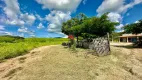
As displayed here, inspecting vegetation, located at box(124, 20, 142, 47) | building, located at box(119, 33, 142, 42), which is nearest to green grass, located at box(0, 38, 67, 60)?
vegetation, located at box(124, 20, 142, 47)

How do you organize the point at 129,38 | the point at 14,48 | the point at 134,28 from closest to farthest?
the point at 14,48, the point at 134,28, the point at 129,38

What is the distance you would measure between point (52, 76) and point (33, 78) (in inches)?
30.9

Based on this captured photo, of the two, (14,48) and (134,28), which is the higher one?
(134,28)

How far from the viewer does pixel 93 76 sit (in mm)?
4949

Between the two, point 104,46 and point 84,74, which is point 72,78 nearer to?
point 84,74

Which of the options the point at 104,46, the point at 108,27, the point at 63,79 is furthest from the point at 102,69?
the point at 108,27

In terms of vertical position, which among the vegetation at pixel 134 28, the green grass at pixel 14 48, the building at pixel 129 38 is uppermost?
the vegetation at pixel 134 28

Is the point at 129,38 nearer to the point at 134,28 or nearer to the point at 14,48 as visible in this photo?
the point at 134,28

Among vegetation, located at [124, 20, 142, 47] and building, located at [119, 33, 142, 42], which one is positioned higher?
vegetation, located at [124, 20, 142, 47]

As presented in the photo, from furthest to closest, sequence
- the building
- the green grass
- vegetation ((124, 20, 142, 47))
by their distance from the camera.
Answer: the building → vegetation ((124, 20, 142, 47)) → the green grass

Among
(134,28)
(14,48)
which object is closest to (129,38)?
(134,28)

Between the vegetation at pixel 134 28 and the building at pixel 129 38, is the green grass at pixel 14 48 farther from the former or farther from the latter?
the building at pixel 129 38

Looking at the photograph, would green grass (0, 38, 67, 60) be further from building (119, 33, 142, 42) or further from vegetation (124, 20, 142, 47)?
building (119, 33, 142, 42)

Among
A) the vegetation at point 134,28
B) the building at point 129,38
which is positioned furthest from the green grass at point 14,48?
the building at point 129,38
